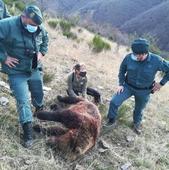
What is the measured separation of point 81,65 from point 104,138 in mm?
1113

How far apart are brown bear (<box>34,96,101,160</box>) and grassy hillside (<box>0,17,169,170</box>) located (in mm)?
135

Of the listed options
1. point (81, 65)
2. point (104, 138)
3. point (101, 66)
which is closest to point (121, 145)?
point (104, 138)

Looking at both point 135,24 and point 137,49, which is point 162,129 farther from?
point 135,24

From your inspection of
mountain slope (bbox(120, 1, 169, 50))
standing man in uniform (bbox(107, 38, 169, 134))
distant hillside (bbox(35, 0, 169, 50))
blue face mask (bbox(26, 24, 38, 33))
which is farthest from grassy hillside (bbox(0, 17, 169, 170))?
distant hillside (bbox(35, 0, 169, 50))

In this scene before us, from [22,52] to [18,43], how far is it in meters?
0.12

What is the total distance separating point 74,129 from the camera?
607 centimetres

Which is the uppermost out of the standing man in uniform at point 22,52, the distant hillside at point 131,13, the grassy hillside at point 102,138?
the standing man in uniform at point 22,52

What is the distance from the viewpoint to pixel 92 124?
6.22m

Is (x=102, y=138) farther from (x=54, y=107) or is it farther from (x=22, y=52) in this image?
(x=22, y=52)

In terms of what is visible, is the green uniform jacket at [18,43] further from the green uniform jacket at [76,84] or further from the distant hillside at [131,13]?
the distant hillside at [131,13]

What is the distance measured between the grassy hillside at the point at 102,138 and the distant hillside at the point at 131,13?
48020 millimetres

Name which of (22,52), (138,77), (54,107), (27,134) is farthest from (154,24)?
(27,134)

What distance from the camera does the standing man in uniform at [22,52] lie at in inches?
232

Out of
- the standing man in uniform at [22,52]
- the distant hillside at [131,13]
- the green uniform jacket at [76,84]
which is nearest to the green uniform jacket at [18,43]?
the standing man in uniform at [22,52]
